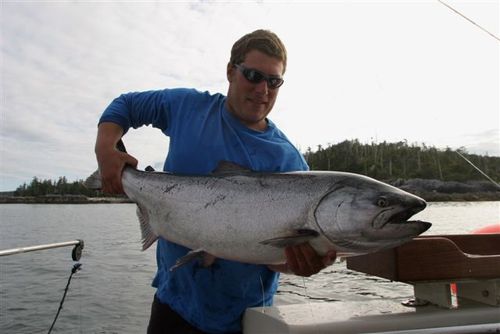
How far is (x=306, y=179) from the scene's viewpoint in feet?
10.2

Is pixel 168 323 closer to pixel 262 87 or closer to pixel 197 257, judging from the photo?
pixel 197 257

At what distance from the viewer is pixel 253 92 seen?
3.62 metres

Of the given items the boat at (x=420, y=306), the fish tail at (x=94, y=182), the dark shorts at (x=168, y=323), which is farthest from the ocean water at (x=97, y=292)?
the boat at (x=420, y=306)

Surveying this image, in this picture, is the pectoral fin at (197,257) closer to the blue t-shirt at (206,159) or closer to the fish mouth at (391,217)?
the blue t-shirt at (206,159)

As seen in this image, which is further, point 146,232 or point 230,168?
point 146,232

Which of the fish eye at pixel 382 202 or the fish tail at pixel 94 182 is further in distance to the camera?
the fish tail at pixel 94 182

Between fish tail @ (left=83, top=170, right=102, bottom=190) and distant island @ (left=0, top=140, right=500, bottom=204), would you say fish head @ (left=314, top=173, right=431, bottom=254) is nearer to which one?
fish tail @ (left=83, top=170, right=102, bottom=190)

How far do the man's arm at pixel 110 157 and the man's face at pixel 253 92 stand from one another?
3.13 feet

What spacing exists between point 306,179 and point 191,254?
0.95 meters

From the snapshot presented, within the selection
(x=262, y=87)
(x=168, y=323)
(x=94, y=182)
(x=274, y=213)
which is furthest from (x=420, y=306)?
(x=94, y=182)

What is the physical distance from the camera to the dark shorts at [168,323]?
11.2 ft

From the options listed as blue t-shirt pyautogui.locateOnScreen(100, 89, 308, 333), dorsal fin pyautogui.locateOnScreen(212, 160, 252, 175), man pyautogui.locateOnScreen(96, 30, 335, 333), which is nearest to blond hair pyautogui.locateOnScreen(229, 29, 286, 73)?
man pyautogui.locateOnScreen(96, 30, 335, 333)

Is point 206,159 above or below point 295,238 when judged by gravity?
above

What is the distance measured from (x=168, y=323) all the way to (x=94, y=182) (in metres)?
1.30
